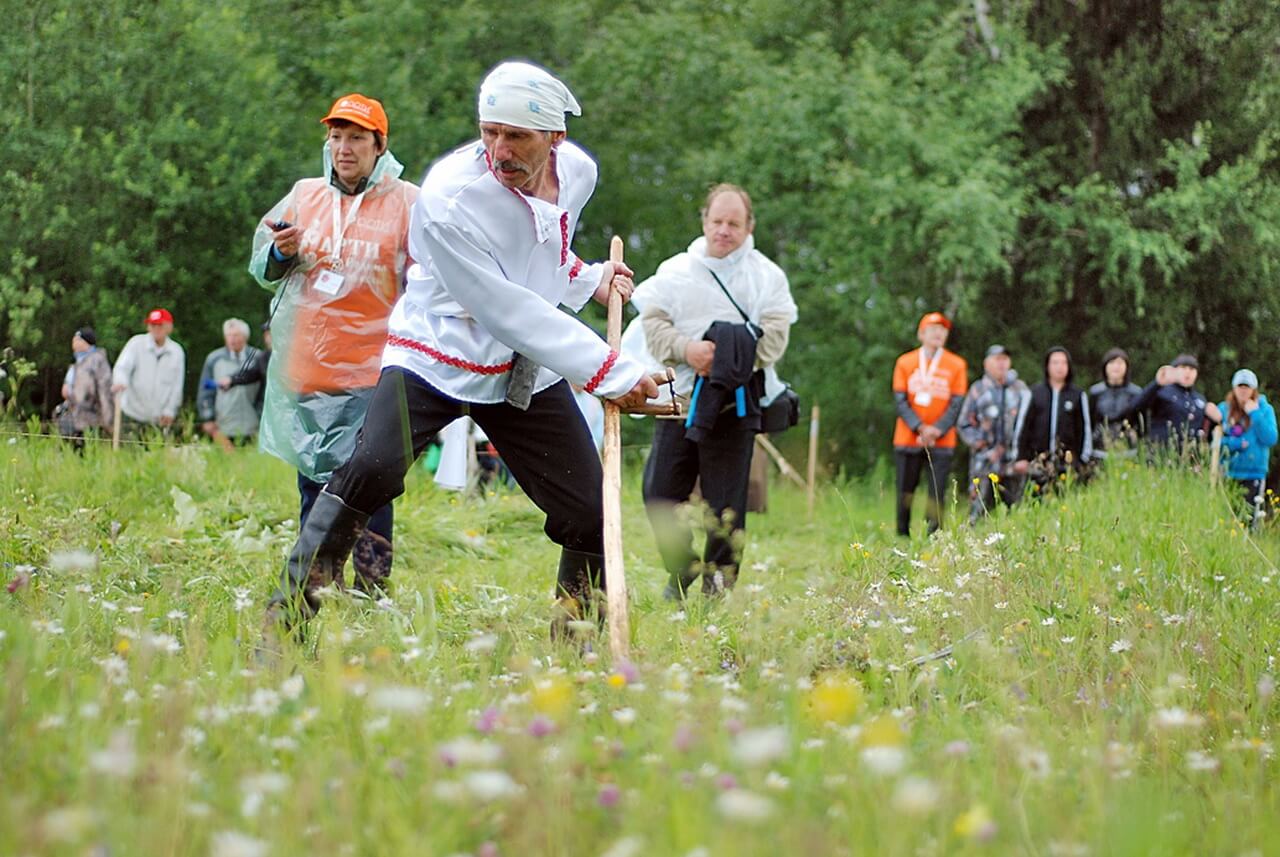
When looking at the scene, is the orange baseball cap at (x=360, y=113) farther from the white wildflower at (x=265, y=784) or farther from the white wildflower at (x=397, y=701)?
the white wildflower at (x=265, y=784)

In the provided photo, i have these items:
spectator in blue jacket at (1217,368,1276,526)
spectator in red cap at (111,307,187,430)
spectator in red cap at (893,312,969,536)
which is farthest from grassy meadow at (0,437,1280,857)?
spectator in red cap at (111,307,187,430)

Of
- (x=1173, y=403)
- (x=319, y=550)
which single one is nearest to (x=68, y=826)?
(x=319, y=550)

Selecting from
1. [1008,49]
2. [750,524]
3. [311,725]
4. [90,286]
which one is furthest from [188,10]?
[311,725]

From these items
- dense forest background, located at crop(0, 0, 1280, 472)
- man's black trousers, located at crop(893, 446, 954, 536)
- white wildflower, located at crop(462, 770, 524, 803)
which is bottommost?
man's black trousers, located at crop(893, 446, 954, 536)

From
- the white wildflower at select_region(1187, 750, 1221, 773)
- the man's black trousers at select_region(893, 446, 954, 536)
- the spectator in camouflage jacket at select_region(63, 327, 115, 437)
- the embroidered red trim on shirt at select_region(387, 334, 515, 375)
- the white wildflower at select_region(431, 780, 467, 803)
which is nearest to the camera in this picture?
the white wildflower at select_region(431, 780, 467, 803)

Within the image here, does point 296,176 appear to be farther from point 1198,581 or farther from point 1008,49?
point 1198,581

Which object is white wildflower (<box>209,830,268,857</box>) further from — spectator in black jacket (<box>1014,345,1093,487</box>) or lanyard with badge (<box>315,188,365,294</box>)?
spectator in black jacket (<box>1014,345,1093,487</box>)

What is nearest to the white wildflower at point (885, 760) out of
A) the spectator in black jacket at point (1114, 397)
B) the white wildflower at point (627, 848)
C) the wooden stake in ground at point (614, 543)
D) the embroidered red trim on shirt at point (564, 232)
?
the white wildflower at point (627, 848)

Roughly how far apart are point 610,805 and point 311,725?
2.10 feet

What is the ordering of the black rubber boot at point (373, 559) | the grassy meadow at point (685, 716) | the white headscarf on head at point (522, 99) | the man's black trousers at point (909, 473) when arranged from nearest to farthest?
1. the grassy meadow at point (685, 716)
2. the white headscarf on head at point (522, 99)
3. the black rubber boot at point (373, 559)
4. the man's black trousers at point (909, 473)

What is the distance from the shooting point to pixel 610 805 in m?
2.76

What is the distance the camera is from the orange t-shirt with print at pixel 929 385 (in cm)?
1329

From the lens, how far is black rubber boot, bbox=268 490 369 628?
496cm

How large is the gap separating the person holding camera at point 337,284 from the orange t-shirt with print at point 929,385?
7.59 metres
